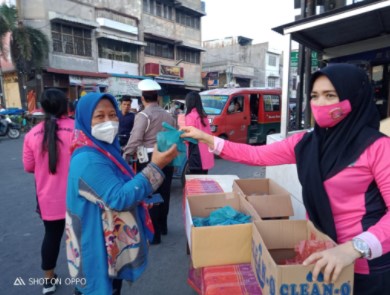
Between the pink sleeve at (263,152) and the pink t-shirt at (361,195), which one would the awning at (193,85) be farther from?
the pink t-shirt at (361,195)

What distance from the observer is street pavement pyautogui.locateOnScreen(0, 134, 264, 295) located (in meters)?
2.71

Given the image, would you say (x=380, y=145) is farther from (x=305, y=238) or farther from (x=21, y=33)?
(x=21, y=33)

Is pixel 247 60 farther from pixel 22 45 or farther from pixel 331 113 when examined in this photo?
pixel 331 113

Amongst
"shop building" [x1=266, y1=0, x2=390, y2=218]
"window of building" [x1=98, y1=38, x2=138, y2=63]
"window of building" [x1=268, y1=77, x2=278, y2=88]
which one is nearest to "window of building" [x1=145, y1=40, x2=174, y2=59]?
"window of building" [x1=98, y1=38, x2=138, y2=63]

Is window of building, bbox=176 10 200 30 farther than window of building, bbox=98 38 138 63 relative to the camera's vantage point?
Yes

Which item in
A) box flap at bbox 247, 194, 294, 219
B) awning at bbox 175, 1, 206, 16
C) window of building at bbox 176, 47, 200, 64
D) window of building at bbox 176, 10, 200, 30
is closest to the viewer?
box flap at bbox 247, 194, 294, 219

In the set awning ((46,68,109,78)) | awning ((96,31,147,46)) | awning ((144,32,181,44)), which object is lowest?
awning ((46,68,109,78))

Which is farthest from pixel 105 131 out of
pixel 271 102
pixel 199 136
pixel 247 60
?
pixel 247 60

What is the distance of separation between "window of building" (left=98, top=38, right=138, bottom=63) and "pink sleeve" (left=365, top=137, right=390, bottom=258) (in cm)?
2047

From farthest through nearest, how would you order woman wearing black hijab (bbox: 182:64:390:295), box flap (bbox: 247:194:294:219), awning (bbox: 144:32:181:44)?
awning (bbox: 144:32:181:44), box flap (bbox: 247:194:294:219), woman wearing black hijab (bbox: 182:64:390:295)

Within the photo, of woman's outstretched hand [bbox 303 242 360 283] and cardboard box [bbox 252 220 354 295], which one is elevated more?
woman's outstretched hand [bbox 303 242 360 283]

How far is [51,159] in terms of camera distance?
Result: 235cm

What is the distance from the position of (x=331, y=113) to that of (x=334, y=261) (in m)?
0.64

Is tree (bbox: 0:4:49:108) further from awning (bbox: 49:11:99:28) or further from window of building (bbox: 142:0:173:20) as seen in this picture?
window of building (bbox: 142:0:173:20)
